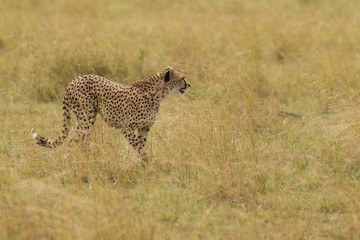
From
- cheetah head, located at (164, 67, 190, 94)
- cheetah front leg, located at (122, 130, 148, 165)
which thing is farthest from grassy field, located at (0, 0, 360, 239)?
cheetah head, located at (164, 67, 190, 94)

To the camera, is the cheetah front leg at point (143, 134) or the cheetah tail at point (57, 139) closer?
the cheetah tail at point (57, 139)

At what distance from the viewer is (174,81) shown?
205 inches

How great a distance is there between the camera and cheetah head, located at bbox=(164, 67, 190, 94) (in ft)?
16.9

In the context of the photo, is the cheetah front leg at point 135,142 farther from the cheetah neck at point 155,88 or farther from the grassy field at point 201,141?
Answer: the cheetah neck at point 155,88

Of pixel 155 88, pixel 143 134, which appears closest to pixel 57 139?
pixel 143 134

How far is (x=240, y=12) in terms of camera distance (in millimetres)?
11297

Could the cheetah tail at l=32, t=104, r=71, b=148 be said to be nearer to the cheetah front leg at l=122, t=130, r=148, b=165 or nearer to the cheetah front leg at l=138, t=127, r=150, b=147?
the cheetah front leg at l=122, t=130, r=148, b=165

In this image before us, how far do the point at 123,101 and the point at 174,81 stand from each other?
1.65ft

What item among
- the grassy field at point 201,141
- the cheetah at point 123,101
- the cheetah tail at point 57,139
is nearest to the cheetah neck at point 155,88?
the cheetah at point 123,101

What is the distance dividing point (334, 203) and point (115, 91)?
2170 mm

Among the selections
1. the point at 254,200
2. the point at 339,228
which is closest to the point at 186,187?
the point at 254,200

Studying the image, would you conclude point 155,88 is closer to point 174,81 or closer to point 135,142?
point 174,81

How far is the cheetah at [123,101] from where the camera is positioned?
5137mm

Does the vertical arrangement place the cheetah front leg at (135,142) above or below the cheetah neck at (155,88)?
below
